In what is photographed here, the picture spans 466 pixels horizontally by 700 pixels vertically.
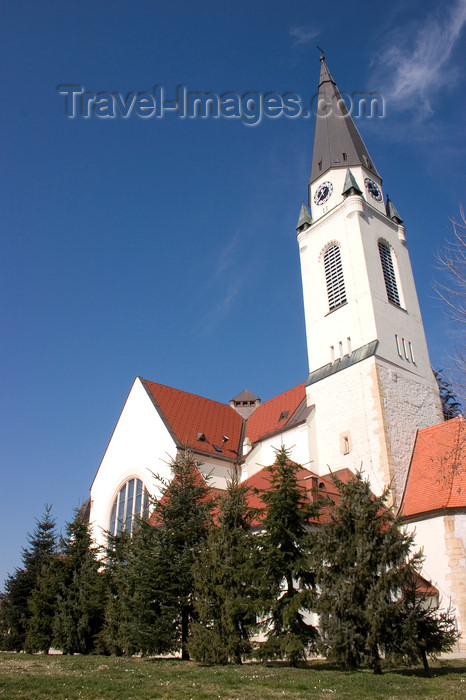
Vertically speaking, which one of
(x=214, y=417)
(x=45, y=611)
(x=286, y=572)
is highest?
(x=214, y=417)

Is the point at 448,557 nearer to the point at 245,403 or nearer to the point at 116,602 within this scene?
the point at 116,602

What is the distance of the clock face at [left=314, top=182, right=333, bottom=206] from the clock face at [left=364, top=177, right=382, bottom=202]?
1909 millimetres

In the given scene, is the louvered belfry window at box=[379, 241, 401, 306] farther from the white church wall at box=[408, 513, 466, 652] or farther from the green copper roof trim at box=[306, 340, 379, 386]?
the white church wall at box=[408, 513, 466, 652]

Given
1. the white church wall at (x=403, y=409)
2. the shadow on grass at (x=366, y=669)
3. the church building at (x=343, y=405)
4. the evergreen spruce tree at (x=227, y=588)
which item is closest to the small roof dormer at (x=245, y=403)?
the church building at (x=343, y=405)

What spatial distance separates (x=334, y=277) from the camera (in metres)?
27.6

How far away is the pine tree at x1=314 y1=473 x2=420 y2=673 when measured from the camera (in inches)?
423

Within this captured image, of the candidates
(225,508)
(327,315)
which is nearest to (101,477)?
(327,315)

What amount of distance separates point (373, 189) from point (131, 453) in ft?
62.2

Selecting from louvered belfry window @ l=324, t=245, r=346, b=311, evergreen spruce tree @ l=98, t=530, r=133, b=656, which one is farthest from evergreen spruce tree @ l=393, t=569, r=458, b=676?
louvered belfry window @ l=324, t=245, r=346, b=311

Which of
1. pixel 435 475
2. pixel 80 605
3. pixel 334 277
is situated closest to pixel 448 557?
pixel 435 475

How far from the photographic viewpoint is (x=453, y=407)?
108ft

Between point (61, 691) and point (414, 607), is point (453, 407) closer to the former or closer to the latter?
point (414, 607)

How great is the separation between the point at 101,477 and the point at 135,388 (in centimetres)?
514

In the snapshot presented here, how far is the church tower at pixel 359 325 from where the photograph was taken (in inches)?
909
